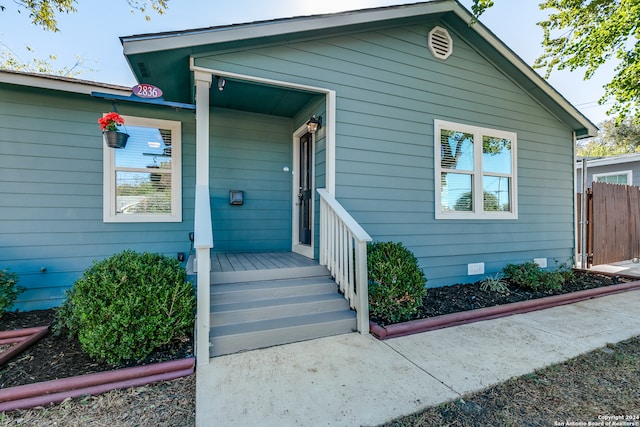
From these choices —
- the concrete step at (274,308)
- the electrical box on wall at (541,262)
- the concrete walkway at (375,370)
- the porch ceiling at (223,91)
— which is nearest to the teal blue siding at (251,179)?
the porch ceiling at (223,91)

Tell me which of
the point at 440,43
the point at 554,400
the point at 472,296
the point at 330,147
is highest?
the point at 440,43

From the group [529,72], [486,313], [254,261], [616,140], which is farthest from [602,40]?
[616,140]

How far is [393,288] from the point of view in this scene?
3111 millimetres

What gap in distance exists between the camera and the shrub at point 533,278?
4.42 metres

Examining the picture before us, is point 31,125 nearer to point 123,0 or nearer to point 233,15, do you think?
point 123,0

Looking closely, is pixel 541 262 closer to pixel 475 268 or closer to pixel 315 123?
pixel 475 268

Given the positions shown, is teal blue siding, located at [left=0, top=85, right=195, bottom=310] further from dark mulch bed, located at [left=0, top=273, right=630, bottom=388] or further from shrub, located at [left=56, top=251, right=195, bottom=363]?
shrub, located at [left=56, top=251, right=195, bottom=363]

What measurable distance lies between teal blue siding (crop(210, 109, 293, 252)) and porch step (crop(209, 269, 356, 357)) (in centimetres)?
164

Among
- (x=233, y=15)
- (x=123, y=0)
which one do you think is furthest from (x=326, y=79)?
(x=233, y=15)

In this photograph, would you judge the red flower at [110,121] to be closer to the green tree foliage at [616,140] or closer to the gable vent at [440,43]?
the gable vent at [440,43]

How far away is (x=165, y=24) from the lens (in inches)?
265

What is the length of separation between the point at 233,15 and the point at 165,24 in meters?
1.62

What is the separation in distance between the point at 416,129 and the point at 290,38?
215cm

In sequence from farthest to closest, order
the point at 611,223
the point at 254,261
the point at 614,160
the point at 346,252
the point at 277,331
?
the point at 614,160 < the point at 611,223 < the point at 254,261 < the point at 346,252 < the point at 277,331
